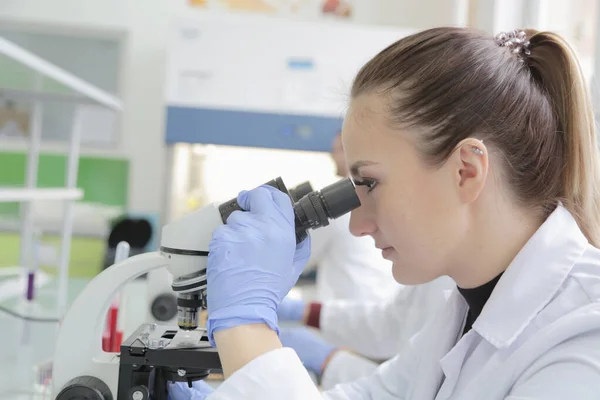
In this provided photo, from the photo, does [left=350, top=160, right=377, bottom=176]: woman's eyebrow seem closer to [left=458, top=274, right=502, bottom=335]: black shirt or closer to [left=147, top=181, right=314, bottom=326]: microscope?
[left=458, top=274, right=502, bottom=335]: black shirt

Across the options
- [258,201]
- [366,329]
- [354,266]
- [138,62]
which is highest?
[138,62]

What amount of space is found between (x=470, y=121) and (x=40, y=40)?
4240 millimetres

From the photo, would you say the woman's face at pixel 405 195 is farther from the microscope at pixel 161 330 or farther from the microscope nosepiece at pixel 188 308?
the microscope nosepiece at pixel 188 308

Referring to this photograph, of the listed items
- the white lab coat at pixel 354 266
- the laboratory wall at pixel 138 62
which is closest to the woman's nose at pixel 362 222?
the white lab coat at pixel 354 266

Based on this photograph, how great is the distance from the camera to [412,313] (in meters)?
1.75

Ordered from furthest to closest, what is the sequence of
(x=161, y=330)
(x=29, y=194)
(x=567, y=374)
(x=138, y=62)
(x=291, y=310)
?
(x=138, y=62) → (x=291, y=310) → (x=29, y=194) → (x=161, y=330) → (x=567, y=374)

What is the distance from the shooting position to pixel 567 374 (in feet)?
2.56

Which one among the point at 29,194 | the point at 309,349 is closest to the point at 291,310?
the point at 309,349

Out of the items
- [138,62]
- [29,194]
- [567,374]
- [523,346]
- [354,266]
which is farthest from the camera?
[138,62]

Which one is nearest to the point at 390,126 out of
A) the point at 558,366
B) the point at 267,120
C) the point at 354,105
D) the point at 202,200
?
the point at 354,105

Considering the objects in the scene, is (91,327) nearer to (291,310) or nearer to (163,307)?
(163,307)

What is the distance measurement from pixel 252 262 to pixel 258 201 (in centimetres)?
9

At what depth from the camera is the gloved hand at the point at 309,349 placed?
1.98 meters

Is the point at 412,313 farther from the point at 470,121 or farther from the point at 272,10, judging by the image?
the point at 272,10
